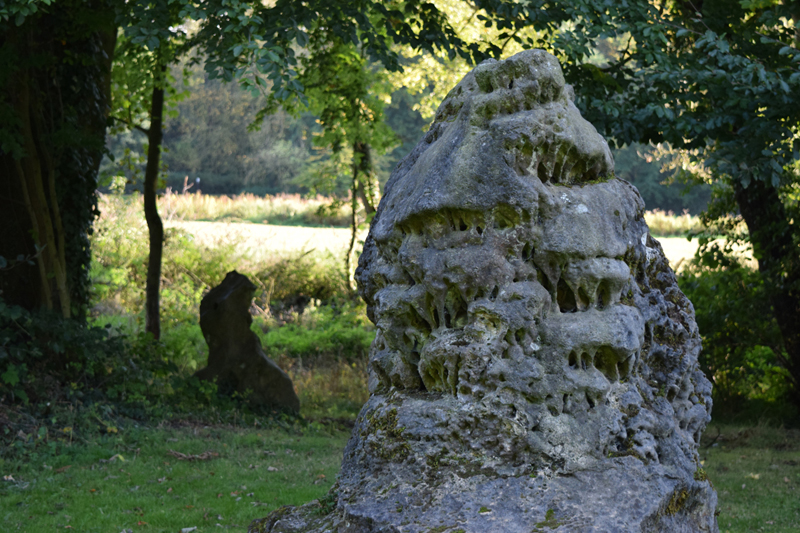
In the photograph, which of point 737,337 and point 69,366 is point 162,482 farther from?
point 737,337

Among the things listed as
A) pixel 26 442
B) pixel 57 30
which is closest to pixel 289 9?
pixel 57 30

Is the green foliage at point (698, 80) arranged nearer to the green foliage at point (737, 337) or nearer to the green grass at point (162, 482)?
the green foliage at point (737, 337)

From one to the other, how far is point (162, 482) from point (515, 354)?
478 centimetres

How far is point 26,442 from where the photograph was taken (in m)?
6.83

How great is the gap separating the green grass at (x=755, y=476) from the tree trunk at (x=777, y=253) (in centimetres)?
111

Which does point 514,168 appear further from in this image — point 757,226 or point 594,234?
point 757,226

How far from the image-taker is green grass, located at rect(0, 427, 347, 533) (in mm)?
5539

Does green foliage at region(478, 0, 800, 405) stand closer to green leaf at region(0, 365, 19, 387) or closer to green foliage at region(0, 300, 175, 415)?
green foliage at region(0, 300, 175, 415)

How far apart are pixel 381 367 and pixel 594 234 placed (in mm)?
1048

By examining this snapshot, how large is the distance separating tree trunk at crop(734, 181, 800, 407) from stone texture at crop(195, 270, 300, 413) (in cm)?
632

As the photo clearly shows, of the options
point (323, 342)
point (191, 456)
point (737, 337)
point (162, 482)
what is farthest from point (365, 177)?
point (162, 482)

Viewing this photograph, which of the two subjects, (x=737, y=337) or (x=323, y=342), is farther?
(x=323, y=342)

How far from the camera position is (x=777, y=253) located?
9.07 meters

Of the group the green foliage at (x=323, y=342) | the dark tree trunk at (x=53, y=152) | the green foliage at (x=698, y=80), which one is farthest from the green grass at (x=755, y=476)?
the dark tree trunk at (x=53, y=152)
